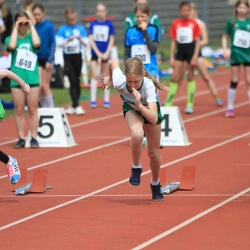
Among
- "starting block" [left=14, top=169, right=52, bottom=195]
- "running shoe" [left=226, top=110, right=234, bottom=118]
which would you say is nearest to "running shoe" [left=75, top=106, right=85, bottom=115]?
"running shoe" [left=226, top=110, right=234, bottom=118]

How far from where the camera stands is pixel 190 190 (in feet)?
37.0

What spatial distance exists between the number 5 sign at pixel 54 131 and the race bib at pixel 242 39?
407 cm

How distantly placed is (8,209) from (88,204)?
801 mm

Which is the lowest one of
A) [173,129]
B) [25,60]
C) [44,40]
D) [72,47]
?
[173,129]

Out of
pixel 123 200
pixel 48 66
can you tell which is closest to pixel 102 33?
pixel 48 66

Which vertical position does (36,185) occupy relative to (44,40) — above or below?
below

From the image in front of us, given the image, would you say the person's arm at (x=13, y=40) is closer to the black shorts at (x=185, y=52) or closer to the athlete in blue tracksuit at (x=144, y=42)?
the athlete in blue tracksuit at (x=144, y=42)

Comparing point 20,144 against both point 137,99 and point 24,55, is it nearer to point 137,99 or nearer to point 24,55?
point 24,55

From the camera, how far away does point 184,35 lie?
62.9ft

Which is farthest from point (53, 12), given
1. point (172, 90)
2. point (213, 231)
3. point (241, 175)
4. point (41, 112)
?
point (213, 231)

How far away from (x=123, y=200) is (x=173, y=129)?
15.0 feet

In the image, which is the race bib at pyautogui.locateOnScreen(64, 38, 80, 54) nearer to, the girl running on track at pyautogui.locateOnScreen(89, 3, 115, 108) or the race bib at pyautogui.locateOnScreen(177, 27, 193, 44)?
the girl running on track at pyautogui.locateOnScreen(89, 3, 115, 108)

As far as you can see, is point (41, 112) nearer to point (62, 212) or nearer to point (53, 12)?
point (62, 212)

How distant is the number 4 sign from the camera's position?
15.2 m
